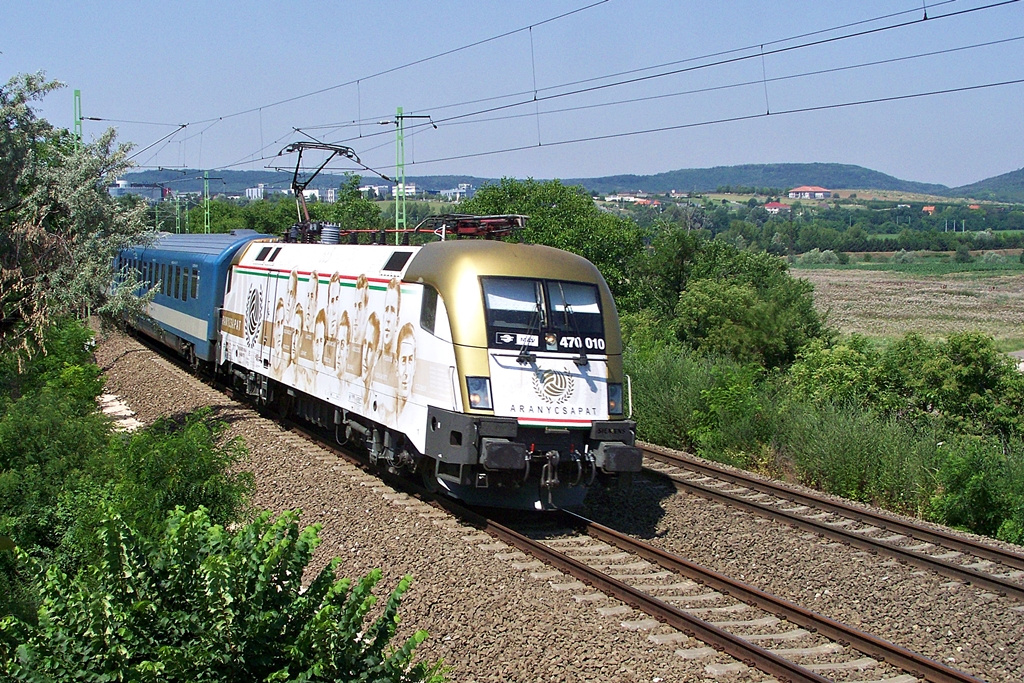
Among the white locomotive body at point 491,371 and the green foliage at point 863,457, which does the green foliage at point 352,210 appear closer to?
the green foliage at point 863,457

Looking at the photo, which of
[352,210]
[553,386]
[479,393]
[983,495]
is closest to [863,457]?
[983,495]

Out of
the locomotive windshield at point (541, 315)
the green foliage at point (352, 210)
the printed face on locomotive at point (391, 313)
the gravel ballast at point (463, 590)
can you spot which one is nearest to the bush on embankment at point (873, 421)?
the locomotive windshield at point (541, 315)

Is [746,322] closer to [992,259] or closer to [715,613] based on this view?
[715,613]

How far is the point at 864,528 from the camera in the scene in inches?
459

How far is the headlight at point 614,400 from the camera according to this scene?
11.1 metres

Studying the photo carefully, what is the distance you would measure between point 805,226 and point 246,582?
12230cm

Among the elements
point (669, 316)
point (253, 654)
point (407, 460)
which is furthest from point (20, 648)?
point (669, 316)

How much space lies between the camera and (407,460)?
11.8m

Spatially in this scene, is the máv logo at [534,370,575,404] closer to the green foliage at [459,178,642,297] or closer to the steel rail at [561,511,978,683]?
the steel rail at [561,511,978,683]

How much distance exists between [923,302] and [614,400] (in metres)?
67.0

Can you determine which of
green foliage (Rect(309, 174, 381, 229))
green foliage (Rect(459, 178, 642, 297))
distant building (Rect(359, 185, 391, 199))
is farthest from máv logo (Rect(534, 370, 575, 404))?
green foliage (Rect(309, 174, 381, 229))

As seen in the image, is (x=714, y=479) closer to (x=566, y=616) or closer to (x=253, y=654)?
(x=566, y=616)

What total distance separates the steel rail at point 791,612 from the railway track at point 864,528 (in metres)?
2.27

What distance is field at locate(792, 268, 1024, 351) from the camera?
5450cm
